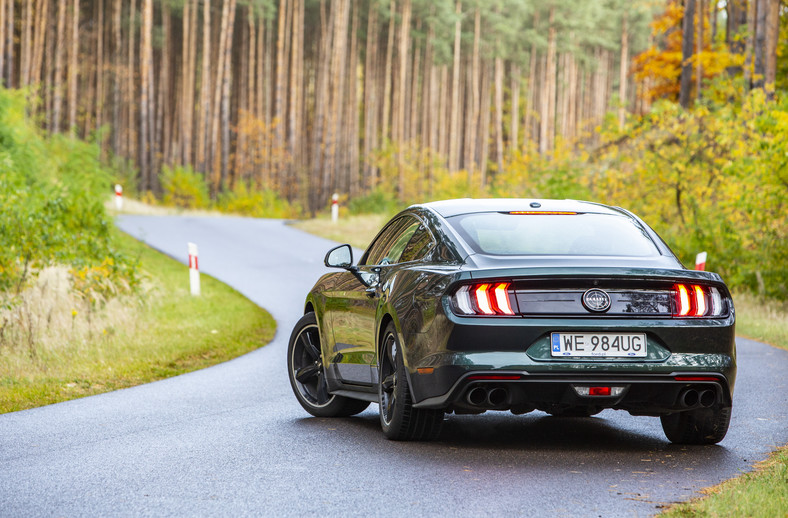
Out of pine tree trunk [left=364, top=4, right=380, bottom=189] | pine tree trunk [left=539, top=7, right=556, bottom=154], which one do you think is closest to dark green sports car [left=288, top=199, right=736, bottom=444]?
pine tree trunk [left=364, top=4, right=380, bottom=189]

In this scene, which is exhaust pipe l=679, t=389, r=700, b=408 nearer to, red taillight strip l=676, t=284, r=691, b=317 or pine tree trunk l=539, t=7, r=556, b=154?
red taillight strip l=676, t=284, r=691, b=317

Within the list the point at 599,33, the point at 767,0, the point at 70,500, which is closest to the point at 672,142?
the point at 767,0

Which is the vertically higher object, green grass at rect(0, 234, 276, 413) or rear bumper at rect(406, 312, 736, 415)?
rear bumper at rect(406, 312, 736, 415)

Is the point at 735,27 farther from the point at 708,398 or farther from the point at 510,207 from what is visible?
the point at 708,398

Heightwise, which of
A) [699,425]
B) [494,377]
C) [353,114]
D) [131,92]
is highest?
[131,92]

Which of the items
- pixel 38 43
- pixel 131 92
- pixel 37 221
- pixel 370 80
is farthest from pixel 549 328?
pixel 370 80

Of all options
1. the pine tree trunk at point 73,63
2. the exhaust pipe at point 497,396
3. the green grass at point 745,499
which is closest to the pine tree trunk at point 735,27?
the exhaust pipe at point 497,396

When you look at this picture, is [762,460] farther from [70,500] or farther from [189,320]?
[189,320]

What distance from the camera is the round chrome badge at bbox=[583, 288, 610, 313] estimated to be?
618 cm

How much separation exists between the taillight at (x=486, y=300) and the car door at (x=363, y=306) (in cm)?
106

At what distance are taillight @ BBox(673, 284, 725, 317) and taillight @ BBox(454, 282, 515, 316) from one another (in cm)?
102

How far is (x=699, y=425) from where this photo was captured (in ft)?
22.9

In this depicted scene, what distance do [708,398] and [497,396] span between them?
51.5 inches

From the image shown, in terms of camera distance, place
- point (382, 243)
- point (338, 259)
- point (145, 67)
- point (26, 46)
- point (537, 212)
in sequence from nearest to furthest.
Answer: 1. point (537, 212)
2. point (338, 259)
3. point (382, 243)
4. point (145, 67)
5. point (26, 46)
